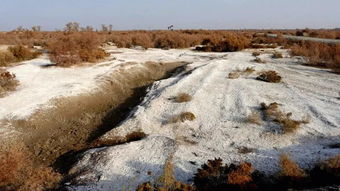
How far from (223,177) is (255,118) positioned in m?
4.41

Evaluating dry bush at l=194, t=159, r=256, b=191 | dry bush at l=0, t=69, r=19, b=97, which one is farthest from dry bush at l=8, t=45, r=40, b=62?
dry bush at l=194, t=159, r=256, b=191

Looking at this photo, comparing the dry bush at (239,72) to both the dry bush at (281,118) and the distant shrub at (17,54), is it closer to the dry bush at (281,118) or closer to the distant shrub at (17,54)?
the dry bush at (281,118)

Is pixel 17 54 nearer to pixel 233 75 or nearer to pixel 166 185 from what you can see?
pixel 233 75

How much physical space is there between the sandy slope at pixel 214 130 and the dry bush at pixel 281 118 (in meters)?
0.24

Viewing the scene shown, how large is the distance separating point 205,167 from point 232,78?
9.60m

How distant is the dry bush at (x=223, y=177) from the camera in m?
7.13

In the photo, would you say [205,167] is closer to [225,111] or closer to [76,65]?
[225,111]

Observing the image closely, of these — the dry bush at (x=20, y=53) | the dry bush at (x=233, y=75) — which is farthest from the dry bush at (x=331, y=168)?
the dry bush at (x=20, y=53)

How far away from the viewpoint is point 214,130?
11.1 m

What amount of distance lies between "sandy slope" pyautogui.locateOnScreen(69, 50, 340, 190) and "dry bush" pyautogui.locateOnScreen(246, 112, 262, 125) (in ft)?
0.63

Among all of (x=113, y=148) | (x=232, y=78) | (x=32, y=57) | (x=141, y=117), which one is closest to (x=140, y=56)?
(x=32, y=57)

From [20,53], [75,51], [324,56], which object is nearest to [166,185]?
[75,51]

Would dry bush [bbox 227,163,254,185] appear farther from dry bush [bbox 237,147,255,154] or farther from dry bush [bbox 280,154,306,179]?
dry bush [bbox 237,147,255,154]

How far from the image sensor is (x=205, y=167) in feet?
26.3
